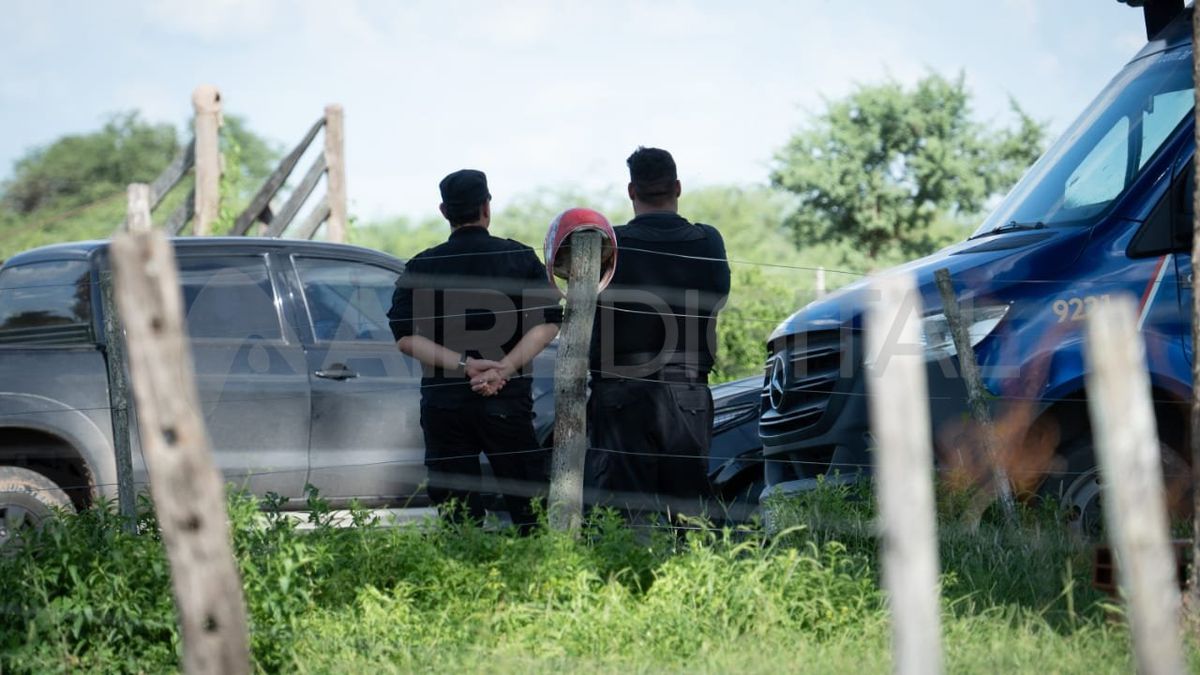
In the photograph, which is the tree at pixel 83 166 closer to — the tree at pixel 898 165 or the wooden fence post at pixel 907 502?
the tree at pixel 898 165

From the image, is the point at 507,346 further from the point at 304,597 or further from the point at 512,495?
the point at 304,597

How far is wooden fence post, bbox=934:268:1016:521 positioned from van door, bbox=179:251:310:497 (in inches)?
128

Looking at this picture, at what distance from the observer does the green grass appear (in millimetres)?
4223

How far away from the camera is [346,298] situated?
719 cm

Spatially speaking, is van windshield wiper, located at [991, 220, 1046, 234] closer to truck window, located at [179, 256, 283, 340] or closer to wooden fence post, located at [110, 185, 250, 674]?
truck window, located at [179, 256, 283, 340]

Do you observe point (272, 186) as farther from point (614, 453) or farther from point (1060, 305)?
point (1060, 305)

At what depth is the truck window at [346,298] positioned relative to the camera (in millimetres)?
7070

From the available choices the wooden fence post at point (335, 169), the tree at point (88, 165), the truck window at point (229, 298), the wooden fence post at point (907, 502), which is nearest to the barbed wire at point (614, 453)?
the truck window at point (229, 298)

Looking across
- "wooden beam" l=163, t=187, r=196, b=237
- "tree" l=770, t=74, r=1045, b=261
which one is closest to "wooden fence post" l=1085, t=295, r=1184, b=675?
"wooden beam" l=163, t=187, r=196, b=237

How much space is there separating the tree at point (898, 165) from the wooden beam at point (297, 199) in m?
14.9

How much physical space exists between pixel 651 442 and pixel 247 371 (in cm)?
226

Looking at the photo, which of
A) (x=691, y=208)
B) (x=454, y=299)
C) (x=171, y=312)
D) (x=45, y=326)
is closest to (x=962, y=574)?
(x=454, y=299)

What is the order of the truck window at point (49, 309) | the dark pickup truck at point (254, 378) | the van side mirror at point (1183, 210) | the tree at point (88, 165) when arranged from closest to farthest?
1. the van side mirror at point (1183, 210)
2. the dark pickup truck at point (254, 378)
3. the truck window at point (49, 309)
4. the tree at point (88, 165)

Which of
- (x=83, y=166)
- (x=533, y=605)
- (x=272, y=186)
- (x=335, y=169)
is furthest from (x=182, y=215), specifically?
(x=83, y=166)
